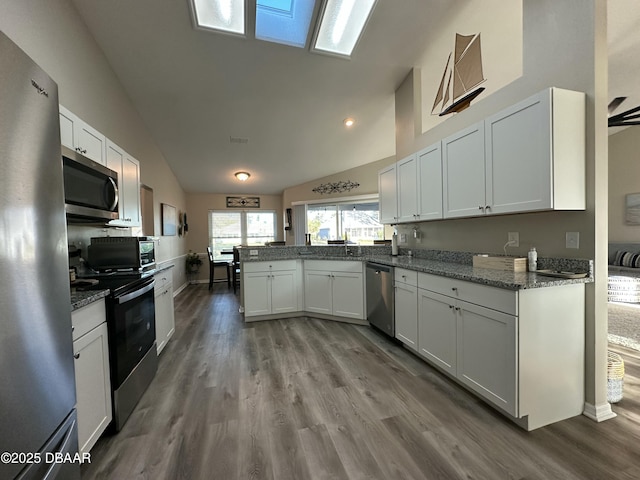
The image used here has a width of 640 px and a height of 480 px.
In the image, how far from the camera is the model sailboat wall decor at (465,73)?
2586 millimetres

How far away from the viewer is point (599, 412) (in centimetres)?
170

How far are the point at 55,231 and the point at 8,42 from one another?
54cm

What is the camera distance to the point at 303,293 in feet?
13.0

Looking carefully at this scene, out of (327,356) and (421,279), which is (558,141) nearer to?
(421,279)

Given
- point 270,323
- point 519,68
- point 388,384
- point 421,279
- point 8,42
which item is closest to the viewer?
point 8,42

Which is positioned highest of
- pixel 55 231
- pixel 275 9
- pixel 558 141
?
pixel 275 9

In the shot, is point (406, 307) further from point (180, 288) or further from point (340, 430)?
point (180, 288)

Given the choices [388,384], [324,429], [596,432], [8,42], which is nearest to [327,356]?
[388,384]

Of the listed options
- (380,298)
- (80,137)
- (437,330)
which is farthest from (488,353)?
(80,137)

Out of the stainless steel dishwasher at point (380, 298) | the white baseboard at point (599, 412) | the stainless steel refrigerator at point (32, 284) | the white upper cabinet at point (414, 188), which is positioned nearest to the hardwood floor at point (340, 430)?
the white baseboard at point (599, 412)

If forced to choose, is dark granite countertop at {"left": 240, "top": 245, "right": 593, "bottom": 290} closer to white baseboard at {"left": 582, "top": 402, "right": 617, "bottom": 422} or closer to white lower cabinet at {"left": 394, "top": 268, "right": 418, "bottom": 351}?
white lower cabinet at {"left": 394, "top": 268, "right": 418, "bottom": 351}

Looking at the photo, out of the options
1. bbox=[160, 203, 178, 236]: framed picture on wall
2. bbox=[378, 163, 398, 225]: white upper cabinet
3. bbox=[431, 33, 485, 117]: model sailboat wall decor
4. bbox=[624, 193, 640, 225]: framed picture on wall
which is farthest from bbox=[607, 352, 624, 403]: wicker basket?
bbox=[160, 203, 178, 236]: framed picture on wall

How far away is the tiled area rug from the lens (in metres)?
2.72

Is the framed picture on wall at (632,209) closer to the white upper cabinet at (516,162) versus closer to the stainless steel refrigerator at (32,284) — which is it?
the white upper cabinet at (516,162)
